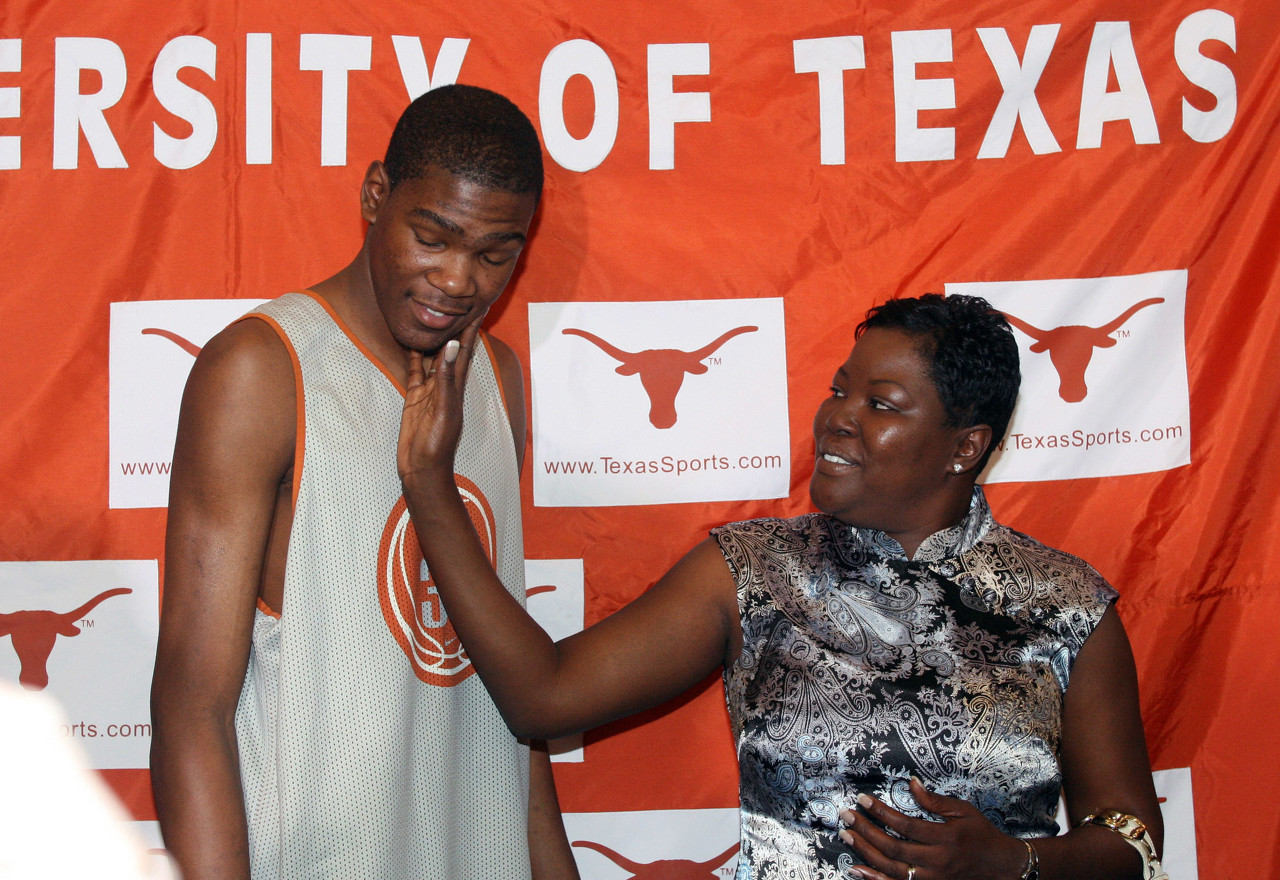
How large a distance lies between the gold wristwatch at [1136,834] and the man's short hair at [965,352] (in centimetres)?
53

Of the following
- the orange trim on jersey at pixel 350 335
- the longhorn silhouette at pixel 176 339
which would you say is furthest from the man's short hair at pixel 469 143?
the longhorn silhouette at pixel 176 339

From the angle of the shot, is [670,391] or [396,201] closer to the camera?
[396,201]

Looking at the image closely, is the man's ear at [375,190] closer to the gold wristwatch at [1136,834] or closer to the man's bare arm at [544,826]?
the man's bare arm at [544,826]

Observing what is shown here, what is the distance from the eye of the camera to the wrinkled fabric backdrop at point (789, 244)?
2.08 m

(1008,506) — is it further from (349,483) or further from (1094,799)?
(349,483)

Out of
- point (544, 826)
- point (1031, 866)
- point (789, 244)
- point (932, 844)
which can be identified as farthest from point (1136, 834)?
point (789, 244)

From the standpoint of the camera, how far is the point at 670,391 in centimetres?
212

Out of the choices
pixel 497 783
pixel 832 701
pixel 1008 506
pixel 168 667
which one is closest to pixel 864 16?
pixel 1008 506

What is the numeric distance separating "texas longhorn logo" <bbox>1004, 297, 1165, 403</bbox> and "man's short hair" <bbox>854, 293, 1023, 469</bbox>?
0.54 metres

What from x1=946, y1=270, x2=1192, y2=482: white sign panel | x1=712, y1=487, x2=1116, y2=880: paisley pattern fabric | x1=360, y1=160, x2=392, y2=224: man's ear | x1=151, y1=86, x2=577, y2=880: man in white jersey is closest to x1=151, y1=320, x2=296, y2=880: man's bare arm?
x1=151, y1=86, x2=577, y2=880: man in white jersey

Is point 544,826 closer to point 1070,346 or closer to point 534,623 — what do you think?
point 534,623

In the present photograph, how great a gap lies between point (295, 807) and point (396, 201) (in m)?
0.74

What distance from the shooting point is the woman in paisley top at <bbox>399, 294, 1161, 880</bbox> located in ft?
4.45

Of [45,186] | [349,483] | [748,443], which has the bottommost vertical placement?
[349,483]
